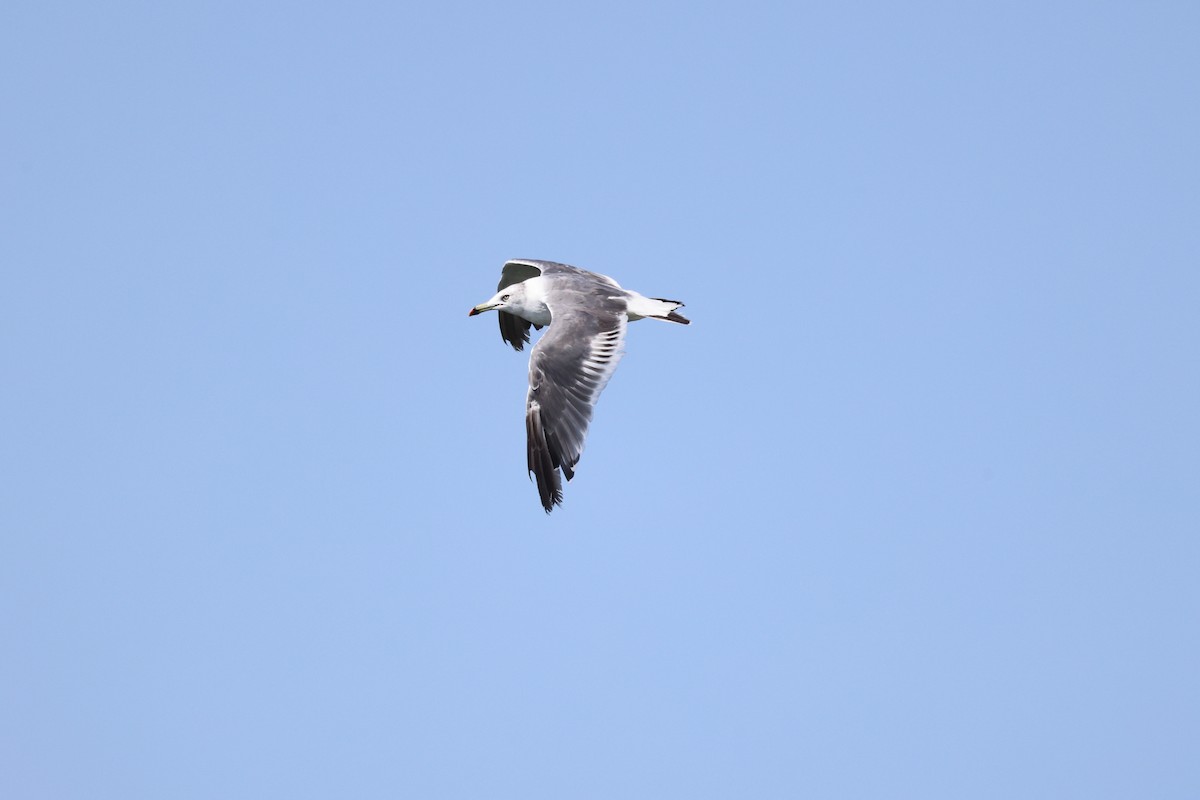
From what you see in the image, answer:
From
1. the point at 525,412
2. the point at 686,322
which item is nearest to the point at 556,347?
the point at 525,412

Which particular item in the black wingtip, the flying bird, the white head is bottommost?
the black wingtip

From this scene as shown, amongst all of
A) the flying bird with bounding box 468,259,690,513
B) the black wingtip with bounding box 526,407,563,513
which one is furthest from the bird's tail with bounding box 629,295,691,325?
the black wingtip with bounding box 526,407,563,513

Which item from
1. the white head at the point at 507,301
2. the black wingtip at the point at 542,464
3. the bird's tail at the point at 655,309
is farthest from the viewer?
the white head at the point at 507,301

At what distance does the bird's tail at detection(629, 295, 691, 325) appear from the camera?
20.0m

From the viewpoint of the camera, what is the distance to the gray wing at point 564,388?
56.3 ft

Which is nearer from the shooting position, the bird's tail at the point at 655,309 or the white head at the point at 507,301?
the bird's tail at the point at 655,309

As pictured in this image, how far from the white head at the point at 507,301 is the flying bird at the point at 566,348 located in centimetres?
1

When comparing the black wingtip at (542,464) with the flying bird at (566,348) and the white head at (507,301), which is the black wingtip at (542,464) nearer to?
the flying bird at (566,348)

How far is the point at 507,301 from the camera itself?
20.9 meters

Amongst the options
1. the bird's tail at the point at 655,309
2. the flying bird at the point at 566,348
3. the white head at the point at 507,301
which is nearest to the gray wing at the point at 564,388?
the flying bird at the point at 566,348

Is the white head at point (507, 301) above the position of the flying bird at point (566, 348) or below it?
above

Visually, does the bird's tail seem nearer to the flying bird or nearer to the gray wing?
the flying bird

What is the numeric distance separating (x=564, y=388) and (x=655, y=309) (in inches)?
120

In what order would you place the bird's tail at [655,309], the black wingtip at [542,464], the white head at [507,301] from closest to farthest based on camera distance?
the black wingtip at [542,464]
the bird's tail at [655,309]
the white head at [507,301]
